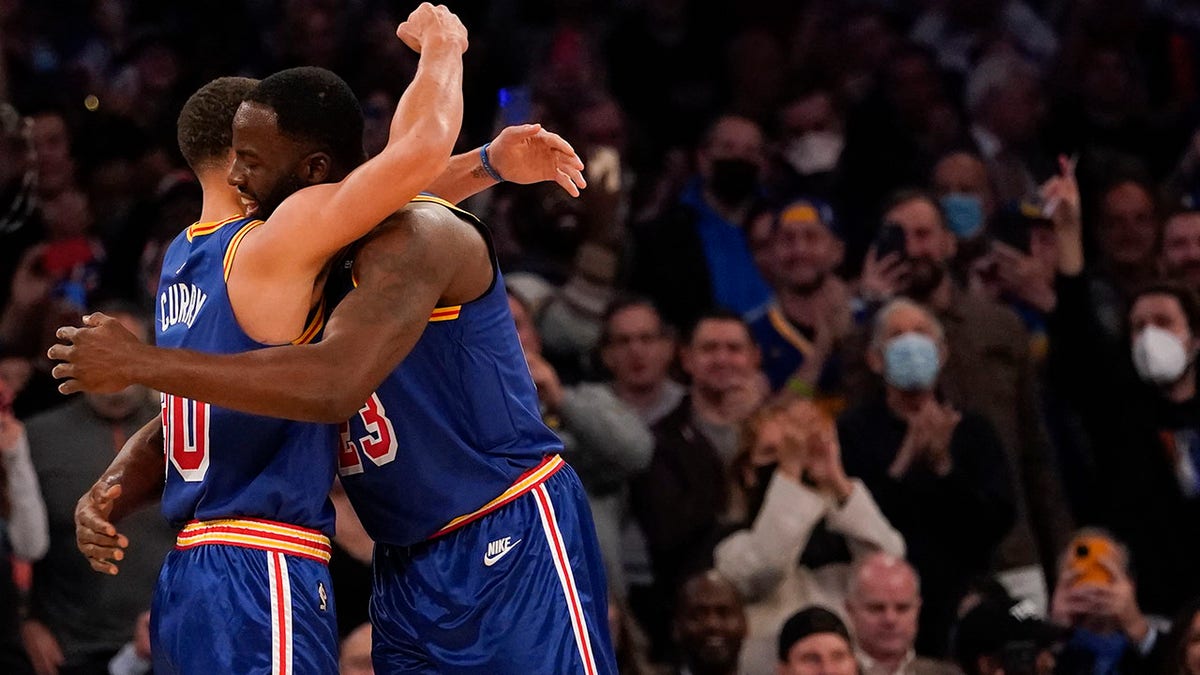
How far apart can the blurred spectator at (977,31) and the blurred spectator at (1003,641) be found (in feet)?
17.9

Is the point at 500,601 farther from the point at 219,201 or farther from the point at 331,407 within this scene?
the point at 219,201

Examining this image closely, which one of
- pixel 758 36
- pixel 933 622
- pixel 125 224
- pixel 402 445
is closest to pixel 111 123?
pixel 125 224

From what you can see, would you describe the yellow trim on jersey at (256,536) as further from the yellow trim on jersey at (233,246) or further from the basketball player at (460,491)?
the yellow trim on jersey at (233,246)

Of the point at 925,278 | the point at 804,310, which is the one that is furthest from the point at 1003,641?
the point at 804,310

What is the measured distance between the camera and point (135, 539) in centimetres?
699

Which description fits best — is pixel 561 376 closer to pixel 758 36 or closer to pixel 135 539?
pixel 135 539

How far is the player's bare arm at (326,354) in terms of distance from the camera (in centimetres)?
388

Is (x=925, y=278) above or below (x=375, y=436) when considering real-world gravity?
above

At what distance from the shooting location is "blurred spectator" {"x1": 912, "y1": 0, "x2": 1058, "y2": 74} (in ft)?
38.3

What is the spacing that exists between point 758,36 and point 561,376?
4.05 metres

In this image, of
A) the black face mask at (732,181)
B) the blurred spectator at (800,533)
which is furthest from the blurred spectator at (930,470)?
the black face mask at (732,181)

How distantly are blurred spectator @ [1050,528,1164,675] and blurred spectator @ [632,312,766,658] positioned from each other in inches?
50.0

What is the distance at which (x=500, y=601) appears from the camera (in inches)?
173

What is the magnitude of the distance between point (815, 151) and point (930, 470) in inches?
126
